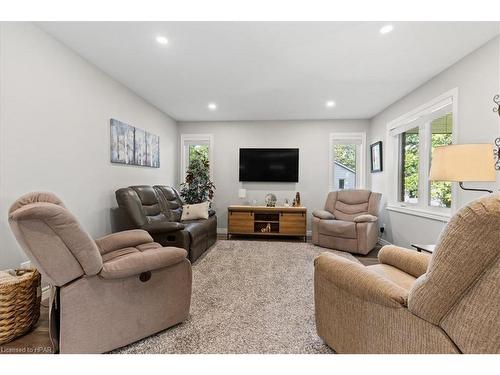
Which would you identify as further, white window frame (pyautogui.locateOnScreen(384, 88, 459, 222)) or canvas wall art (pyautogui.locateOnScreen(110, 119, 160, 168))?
canvas wall art (pyautogui.locateOnScreen(110, 119, 160, 168))

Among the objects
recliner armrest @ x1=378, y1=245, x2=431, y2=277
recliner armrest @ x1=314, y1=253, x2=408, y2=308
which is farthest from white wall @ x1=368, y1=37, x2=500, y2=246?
recliner armrest @ x1=314, y1=253, x2=408, y2=308

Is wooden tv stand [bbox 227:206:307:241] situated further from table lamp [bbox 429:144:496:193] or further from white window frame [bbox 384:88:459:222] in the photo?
table lamp [bbox 429:144:496:193]

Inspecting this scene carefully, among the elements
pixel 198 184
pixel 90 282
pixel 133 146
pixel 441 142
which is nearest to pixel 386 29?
pixel 441 142

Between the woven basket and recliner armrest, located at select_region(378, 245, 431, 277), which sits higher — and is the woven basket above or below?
below

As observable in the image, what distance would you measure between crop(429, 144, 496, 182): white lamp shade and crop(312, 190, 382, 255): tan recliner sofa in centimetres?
196

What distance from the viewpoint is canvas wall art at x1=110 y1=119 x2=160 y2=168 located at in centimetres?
317

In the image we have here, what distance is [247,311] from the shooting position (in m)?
1.98

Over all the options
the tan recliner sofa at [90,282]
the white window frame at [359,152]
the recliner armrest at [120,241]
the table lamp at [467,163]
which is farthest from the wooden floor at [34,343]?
the white window frame at [359,152]

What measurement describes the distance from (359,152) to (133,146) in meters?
4.29

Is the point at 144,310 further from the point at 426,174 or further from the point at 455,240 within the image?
the point at 426,174

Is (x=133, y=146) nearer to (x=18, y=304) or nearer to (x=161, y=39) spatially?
(x=161, y=39)

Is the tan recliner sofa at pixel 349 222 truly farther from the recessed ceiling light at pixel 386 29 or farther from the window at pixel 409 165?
the recessed ceiling light at pixel 386 29
